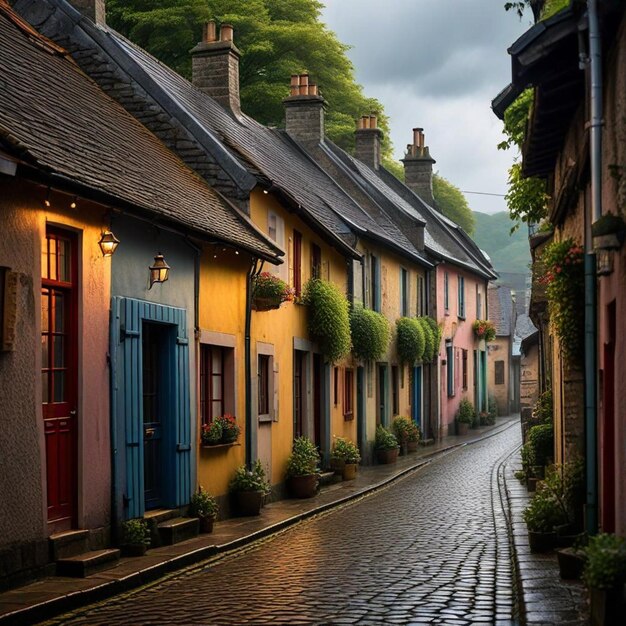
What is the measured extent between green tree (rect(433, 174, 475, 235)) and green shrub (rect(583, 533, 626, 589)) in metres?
50.7

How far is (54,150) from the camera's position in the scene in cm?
1154

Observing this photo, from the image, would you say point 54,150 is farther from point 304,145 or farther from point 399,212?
point 399,212

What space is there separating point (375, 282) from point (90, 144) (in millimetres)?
16868

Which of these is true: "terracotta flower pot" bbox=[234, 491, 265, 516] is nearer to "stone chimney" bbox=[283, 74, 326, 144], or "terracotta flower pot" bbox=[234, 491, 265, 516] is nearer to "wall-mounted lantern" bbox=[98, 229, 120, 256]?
"wall-mounted lantern" bbox=[98, 229, 120, 256]

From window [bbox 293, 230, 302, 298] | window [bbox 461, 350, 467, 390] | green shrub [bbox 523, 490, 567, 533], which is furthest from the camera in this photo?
window [bbox 461, 350, 467, 390]

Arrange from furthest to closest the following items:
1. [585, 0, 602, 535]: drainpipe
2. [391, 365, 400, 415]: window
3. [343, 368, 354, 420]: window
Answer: [391, 365, 400, 415]: window
[343, 368, 354, 420]: window
[585, 0, 602, 535]: drainpipe

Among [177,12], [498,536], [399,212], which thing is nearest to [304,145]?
[399,212]

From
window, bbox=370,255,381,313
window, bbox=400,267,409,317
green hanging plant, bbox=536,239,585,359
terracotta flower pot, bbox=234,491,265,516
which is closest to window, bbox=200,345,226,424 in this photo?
terracotta flower pot, bbox=234,491,265,516

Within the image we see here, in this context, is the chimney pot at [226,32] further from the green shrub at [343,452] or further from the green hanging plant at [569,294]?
the green hanging plant at [569,294]

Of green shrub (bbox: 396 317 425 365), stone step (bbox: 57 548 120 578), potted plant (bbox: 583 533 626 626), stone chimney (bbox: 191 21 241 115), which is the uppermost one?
stone chimney (bbox: 191 21 241 115)

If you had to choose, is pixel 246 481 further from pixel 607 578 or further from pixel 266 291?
pixel 607 578

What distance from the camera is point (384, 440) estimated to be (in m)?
29.0

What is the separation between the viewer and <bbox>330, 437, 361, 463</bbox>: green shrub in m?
23.5

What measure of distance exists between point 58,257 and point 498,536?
628 cm
